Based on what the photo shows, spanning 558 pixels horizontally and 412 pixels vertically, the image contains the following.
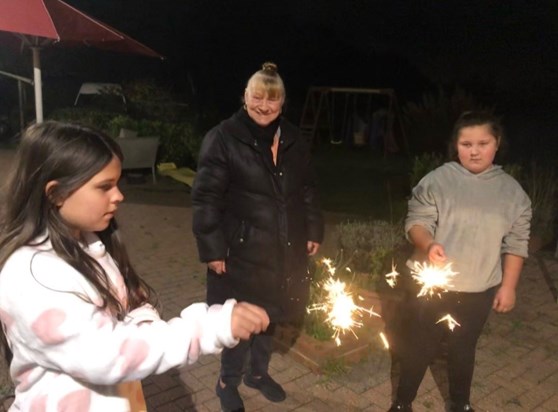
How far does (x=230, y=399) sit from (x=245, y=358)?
28 cm

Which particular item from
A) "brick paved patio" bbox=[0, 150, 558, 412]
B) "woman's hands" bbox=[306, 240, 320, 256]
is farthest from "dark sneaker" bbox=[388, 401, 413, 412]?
"woman's hands" bbox=[306, 240, 320, 256]

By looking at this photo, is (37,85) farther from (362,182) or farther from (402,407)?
(362,182)

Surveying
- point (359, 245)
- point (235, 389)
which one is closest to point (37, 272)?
point (235, 389)

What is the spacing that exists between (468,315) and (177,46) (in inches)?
980

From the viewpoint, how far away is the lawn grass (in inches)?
304

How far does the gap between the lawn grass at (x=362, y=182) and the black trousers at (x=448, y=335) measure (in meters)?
3.47

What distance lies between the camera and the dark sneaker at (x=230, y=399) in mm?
3426

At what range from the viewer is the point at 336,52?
76.0 feet

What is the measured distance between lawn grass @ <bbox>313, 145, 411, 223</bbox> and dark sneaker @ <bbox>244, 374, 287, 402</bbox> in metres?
3.43

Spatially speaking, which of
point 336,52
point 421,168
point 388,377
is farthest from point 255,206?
point 336,52

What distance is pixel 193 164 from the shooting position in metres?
12.5

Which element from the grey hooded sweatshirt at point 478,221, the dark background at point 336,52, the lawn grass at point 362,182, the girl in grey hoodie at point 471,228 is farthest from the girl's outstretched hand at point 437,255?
the dark background at point 336,52

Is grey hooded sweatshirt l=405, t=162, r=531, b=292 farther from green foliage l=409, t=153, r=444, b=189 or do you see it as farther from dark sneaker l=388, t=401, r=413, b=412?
green foliage l=409, t=153, r=444, b=189

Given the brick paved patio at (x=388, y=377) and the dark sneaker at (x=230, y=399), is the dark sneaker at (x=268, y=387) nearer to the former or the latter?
the brick paved patio at (x=388, y=377)
